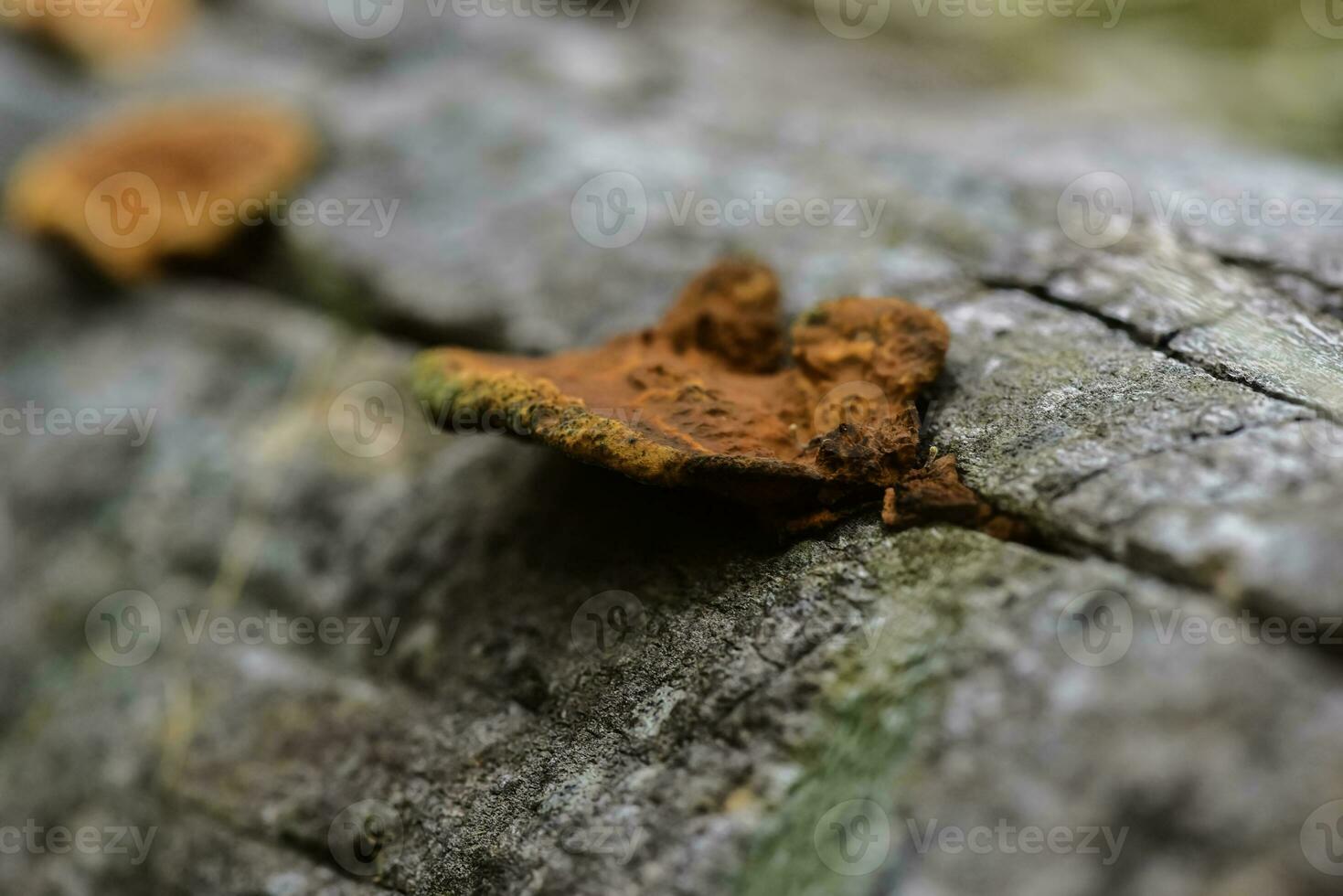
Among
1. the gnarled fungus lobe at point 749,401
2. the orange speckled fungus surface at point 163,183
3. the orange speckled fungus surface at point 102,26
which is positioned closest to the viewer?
the gnarled fungus lobe at point 749,401

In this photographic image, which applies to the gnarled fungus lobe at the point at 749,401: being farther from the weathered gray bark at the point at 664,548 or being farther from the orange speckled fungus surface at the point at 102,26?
the orange speckled fungus surface at the point at 102,26

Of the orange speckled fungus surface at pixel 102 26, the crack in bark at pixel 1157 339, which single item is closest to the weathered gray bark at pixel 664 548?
the crack in bark at pixel 1157 339

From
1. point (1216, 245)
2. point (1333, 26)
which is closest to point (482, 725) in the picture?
point (1216, 245)

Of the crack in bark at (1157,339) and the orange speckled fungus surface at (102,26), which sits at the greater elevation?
the orange speckled fungus surface at (102,26)

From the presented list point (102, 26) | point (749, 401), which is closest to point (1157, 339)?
point (749, 401)

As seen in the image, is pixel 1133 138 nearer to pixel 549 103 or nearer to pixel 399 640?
pixel 549 103

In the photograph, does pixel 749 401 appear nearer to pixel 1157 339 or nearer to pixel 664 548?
pixel 664 548
